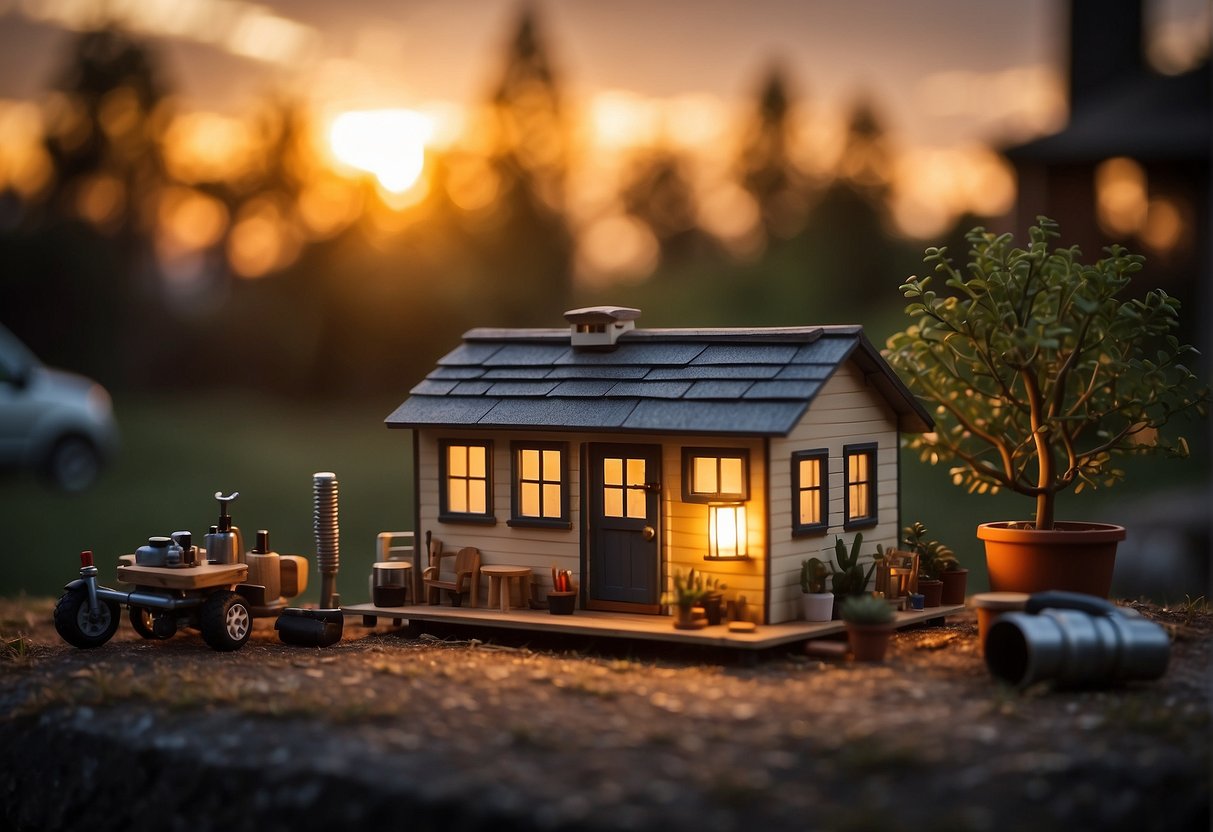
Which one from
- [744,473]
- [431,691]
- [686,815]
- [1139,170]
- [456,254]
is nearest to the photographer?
[686,815]

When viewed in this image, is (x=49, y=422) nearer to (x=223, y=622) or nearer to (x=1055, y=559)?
(x=223, y=622)

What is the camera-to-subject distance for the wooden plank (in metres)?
14.0

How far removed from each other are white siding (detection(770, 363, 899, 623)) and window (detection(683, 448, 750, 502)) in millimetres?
319

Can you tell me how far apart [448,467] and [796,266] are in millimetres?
18007

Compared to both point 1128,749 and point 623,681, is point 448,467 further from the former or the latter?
point 1128,749

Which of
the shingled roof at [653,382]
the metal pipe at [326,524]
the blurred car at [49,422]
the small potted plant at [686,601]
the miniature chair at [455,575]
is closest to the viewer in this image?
the small potted plant at [686,601]

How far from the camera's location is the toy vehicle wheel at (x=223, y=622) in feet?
46.6

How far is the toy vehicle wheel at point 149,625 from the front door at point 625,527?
457 centimetres

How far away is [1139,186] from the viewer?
94.5ft

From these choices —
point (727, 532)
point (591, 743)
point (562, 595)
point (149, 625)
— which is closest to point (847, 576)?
point (727, 532)

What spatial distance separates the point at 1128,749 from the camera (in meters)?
10.1

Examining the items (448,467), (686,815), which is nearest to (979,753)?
(686,815)

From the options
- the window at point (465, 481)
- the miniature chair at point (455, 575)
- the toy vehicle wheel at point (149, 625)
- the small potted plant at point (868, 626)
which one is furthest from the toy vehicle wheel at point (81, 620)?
the small potted plant at point (868, 626)

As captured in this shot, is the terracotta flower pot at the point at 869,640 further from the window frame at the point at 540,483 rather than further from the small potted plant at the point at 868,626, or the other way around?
the window frame at the point at 540,483
